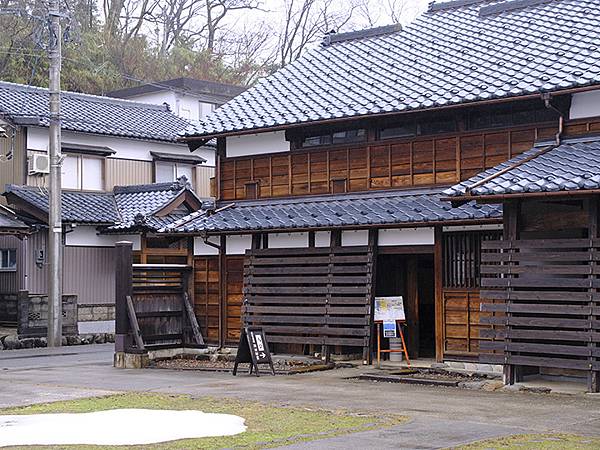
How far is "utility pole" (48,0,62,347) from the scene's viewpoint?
25891 mm

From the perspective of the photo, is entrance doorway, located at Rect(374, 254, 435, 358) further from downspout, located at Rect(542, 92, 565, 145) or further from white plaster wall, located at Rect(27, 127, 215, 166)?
white plaster wall, located at Rect(27, 127, 215, 166)

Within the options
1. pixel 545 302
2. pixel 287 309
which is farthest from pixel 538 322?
pixel 287 309

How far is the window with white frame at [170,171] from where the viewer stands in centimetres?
3450

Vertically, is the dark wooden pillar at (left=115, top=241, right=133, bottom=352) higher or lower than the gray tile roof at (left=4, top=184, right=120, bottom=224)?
lower

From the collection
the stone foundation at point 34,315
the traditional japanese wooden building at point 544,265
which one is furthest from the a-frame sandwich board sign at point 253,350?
the stone foundation at point 34,315

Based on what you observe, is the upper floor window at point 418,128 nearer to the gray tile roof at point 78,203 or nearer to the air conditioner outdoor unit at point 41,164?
the air conditioner outdoor unit at point 41,164

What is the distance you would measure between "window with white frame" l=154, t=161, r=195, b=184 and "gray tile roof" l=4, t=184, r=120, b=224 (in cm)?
273

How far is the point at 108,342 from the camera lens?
94.6 feet

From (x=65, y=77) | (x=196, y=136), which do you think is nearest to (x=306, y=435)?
(x=196, y=136)

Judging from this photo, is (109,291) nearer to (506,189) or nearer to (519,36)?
(519,36)

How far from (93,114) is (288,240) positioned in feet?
50.8

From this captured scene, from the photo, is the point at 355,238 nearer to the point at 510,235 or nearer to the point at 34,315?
the point at 510,235

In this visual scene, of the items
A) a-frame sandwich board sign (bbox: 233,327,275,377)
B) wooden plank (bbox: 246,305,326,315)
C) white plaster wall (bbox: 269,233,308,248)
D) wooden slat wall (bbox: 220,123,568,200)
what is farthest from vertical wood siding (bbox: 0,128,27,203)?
a-frame sandwich board sign (bbox: 233,327,275,377)

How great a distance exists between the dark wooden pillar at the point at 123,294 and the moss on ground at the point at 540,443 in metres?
11.0
